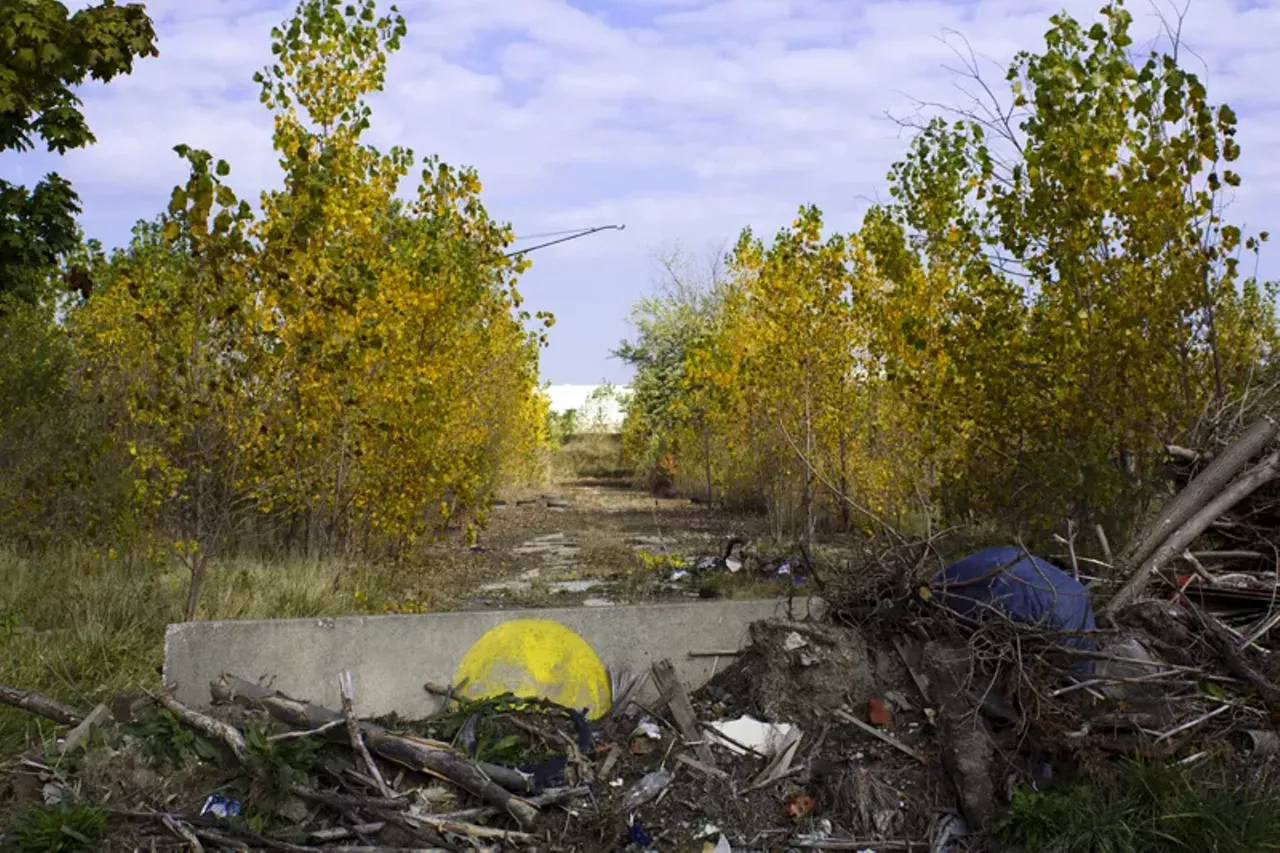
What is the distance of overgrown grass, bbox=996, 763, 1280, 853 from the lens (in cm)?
370

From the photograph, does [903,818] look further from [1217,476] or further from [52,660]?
[52,660]

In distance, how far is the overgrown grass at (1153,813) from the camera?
370cm

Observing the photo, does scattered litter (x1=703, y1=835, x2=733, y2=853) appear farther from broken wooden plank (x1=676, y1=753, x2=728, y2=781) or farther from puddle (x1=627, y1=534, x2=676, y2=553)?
puddle (x1=627, y1=534, x2=676, y2=553)

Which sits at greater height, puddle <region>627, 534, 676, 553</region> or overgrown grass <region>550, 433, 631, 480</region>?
overgrown grass <region>550, 433, 631, 480</region>

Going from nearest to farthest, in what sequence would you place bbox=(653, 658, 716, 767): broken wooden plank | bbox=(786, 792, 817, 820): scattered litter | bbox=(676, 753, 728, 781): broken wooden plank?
bbox=(786, 792, 817, 820): scattered litter < bbox=(676, 753, 728, 781): broken wooden plank < bbox=(653, 658, 716, 767): broken wooden plank

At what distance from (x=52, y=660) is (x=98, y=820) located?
8.11 feet

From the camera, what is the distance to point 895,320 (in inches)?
430

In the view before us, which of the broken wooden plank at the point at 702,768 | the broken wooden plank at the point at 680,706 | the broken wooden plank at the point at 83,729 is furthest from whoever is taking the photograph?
the broken wooden plank at the point at 680,706

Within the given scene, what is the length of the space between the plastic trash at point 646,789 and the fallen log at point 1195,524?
79.9 inches

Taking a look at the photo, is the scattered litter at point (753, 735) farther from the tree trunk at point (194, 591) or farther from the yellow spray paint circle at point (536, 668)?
the tree trunk at point (194, 591)

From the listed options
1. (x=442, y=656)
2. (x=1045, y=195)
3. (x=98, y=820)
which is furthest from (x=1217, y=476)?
(x=98, y=820)

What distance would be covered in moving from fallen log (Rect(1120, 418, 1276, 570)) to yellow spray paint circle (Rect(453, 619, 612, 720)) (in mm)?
2498

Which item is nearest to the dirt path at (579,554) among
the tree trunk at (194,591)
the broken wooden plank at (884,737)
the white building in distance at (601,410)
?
the tree trunk at (194,591)

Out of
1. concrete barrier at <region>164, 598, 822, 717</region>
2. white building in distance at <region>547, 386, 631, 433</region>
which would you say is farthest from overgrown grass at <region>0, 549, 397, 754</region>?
white building in distance at <region>547, 386, 631, 433</region>
